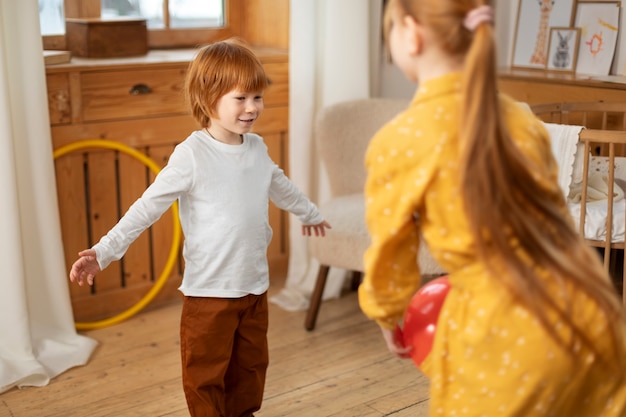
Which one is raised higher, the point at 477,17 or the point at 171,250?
the point at 477,17

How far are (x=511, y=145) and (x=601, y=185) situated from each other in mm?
1302

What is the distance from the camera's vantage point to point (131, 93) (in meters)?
2.79

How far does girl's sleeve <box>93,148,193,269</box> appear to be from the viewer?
5.76 ft

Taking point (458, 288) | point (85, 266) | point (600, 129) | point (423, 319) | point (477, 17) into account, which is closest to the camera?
point (477, 17)

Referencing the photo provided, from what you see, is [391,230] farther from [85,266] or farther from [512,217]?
[85,266]

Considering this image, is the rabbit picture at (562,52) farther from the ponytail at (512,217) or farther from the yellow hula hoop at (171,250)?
the ponytail at (512,217)

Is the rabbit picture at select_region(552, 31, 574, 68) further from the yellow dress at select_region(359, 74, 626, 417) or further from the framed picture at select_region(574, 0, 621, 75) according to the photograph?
the yellow dress at select_region(359, 74, 626, 417)

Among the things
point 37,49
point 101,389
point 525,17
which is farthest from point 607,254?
point 37,49

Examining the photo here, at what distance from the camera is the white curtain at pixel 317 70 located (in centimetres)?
296

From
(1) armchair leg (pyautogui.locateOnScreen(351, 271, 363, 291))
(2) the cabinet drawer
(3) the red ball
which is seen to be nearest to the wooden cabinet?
(2) the cabinet drawer

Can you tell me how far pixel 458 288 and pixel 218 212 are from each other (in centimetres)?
71

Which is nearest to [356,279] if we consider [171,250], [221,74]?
[171,250]

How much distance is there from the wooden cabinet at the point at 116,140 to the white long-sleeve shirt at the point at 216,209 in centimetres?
96

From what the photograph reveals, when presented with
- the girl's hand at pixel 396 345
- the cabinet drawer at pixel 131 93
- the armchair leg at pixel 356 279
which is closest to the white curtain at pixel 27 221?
the cabinet drawer at pixel 131 93
